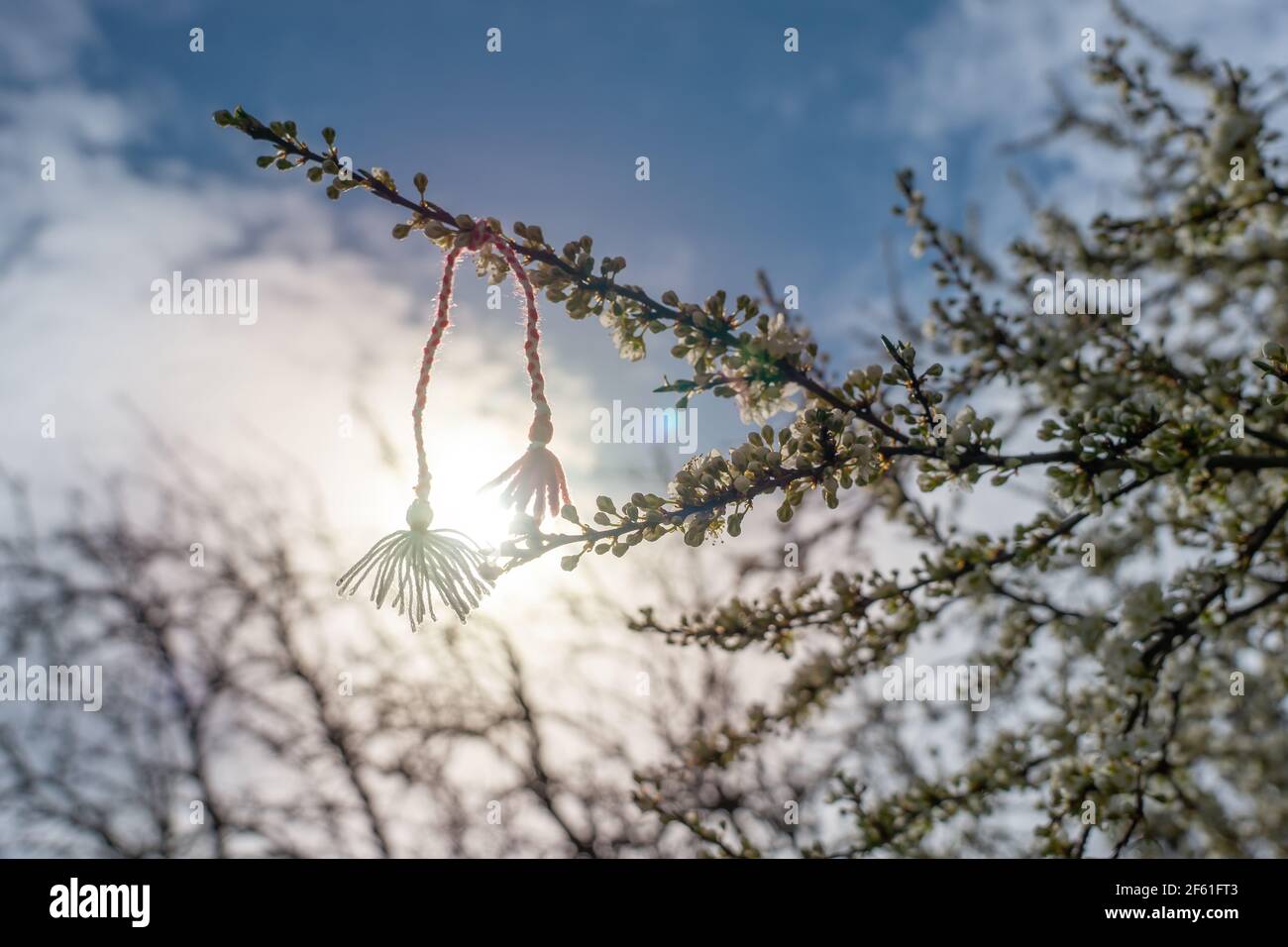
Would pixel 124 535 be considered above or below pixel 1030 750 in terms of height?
above

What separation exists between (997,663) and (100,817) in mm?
9144

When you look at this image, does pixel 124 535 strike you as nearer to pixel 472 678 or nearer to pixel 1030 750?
pixel 472 678

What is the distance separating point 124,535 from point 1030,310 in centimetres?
907

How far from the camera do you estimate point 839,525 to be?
4.40 m

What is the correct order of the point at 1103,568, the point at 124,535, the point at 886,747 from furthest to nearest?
1. the point at 124,535
2. the point at 886,747
3. the point at 1103,568

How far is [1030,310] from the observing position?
11.2 ft
